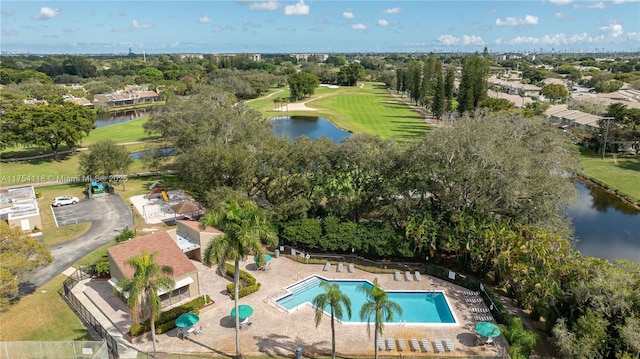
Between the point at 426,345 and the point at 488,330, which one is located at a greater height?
the point at 488,330

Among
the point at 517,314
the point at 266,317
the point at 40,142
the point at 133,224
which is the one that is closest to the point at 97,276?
the point at 133,224

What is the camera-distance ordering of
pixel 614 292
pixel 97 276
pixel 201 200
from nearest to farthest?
1. pixel 614 292
2. pixel 97 276
3. pixel 201 200

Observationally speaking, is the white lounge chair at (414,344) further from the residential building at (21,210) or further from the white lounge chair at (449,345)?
the residential building at (21,210)

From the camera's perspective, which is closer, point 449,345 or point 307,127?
point 449,345

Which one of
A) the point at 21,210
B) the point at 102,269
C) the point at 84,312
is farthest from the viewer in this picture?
the point at 21,210

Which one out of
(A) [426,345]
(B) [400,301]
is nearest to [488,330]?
(A) [426,345]

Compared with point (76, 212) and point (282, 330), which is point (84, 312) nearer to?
point (282, 330)

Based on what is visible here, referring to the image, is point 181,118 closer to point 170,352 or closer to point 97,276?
point 97,276
